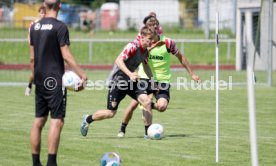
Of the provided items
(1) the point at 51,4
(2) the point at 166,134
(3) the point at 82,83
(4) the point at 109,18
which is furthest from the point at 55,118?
(4) the point at 109,18

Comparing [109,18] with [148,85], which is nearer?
[148,85]

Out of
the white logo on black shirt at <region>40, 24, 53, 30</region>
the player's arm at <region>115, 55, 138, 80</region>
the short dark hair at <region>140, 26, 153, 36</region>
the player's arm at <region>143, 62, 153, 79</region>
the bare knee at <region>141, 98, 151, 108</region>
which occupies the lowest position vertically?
the bare knee at <region>141, 98, 151, 108</region>

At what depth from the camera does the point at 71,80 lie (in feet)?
32.4

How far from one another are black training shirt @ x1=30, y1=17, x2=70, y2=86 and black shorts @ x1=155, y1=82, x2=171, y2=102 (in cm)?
467

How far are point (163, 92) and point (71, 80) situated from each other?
442 centimetres

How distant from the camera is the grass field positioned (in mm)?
11086

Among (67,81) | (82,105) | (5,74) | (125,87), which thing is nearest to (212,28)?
(5,74)

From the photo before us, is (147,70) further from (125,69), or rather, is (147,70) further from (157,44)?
(125,69)

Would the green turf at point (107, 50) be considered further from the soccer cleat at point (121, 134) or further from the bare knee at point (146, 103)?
the bare knee at point (146, 103)

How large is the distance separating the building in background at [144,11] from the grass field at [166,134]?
16.0 m

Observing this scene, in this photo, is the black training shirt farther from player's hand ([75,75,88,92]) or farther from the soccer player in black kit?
player's hand ([75,75,88,92])

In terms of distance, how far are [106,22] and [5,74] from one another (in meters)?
11.1

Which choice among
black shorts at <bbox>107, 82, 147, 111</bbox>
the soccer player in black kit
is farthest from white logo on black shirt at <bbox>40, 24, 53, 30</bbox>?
black shorts at <bbox>107, 82, 147, 111</bbox>

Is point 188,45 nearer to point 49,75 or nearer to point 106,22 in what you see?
point 106,22
